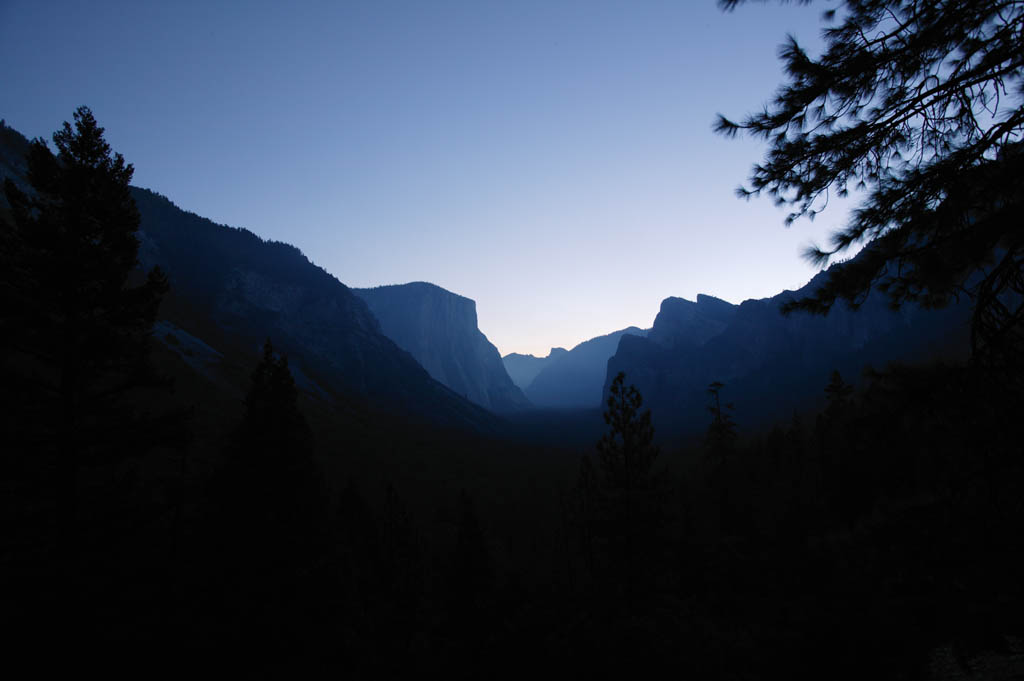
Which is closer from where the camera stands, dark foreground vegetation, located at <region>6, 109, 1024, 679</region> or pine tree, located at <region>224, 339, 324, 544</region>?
dark foreground vegetation, located at <region>6, 109, 1024, 679</region>

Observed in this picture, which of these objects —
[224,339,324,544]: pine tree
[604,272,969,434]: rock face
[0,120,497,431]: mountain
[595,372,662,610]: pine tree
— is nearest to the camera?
[224,339,324,544]: pine tree

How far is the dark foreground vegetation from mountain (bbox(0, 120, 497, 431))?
7887 cm

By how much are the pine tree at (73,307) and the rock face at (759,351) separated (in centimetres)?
12100

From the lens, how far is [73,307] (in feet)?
27.3

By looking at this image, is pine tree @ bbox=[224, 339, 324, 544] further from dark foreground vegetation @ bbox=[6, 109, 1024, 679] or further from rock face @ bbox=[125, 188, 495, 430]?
rock face @ bbox=[125, 188, 495, 430]

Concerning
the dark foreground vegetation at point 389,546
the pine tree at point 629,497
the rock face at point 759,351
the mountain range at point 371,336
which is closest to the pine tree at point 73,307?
the dark foreground vegetation at point 389,546

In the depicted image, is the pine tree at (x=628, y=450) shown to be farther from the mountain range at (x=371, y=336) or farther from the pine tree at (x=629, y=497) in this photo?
the mountain range at (x=371, y=336)

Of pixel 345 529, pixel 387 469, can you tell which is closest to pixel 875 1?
pixel 345 529

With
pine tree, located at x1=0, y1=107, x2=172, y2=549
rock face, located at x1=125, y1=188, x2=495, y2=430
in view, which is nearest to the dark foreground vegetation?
pine tree, located at x1=0, y1=107, x2=172, y2=549

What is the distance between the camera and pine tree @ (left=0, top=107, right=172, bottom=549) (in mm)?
7961

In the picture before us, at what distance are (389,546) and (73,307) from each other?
73.7 feet

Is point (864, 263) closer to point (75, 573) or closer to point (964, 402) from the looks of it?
point (964, 402)

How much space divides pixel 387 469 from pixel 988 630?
190ft

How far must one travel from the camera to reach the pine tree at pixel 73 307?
313 inches
